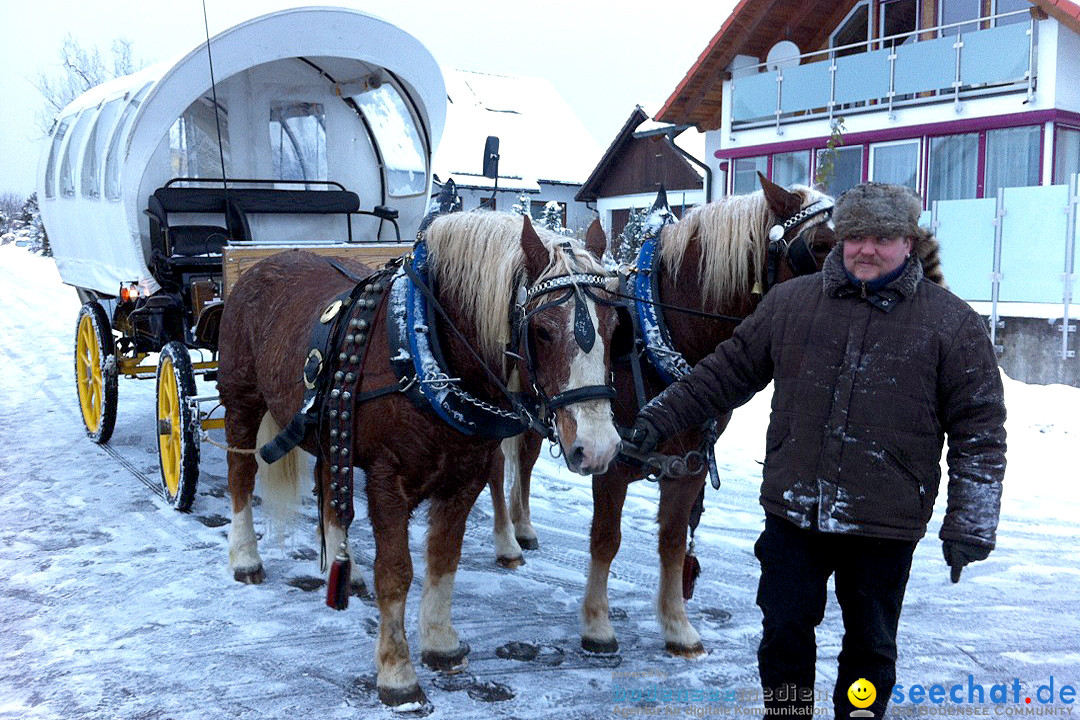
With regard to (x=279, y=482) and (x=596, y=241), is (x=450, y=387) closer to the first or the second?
(x=596, y=241)

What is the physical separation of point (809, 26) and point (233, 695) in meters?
14.4

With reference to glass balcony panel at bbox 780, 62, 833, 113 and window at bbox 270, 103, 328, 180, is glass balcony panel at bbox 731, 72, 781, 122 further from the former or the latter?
window at bbox 270, 103, 328, 180

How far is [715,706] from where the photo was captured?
282cm

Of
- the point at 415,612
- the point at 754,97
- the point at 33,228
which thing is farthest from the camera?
the point at 33,228

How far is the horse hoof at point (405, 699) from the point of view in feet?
9.02

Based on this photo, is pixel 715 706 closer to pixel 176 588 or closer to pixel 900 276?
pixel 900 276

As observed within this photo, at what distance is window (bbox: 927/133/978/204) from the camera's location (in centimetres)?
1206

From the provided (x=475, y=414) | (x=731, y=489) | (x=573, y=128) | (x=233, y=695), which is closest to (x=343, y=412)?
(x=475, y=414)

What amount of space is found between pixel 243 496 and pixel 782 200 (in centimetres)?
269

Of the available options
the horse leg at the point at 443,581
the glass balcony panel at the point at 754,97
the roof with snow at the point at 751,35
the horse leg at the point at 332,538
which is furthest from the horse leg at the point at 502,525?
the roof with snow at the point at 751,35

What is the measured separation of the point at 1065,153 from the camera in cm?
1141

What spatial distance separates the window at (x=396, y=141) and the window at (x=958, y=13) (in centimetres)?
995

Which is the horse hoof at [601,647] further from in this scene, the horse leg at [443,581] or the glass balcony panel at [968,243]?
the glass balcony panel at [968,243]

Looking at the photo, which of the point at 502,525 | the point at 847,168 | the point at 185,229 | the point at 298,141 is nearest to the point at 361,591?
the point at 502,525
